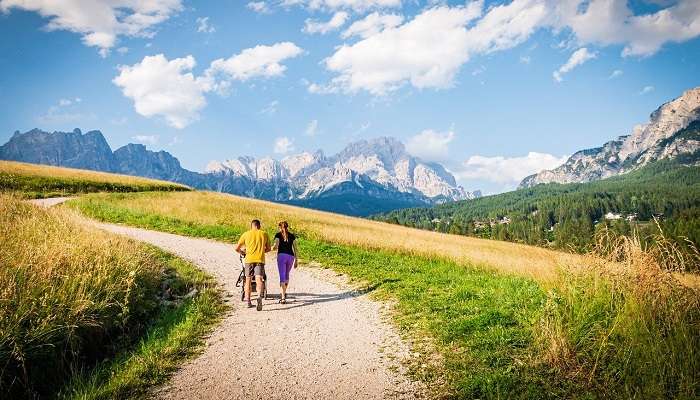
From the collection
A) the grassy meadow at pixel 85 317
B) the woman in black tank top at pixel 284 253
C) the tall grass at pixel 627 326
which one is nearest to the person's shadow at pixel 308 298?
the woman in black tank top at pixel 284 253

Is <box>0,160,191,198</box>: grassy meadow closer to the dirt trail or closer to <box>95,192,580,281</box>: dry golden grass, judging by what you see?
<box>95,192,580,281</box>: dry golden grass

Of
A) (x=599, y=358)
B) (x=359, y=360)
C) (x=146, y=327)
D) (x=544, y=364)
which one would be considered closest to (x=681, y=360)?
(x=599, y=358)

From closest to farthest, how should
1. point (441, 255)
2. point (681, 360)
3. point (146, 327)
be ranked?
point (681, 360)
point (146, 327)
point (441, 255)

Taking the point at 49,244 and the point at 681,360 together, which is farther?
the point at 49,244

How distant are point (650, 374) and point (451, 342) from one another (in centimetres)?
336

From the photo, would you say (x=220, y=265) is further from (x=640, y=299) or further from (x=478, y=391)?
(x=640, y=299)

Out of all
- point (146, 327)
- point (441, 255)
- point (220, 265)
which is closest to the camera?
point (146, 327)

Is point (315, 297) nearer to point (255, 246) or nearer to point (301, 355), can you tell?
point (255, 246)

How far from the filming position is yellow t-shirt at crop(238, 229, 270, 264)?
12.0 meters

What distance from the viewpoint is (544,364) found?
695cm

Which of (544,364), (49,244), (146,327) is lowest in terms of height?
(146,327)

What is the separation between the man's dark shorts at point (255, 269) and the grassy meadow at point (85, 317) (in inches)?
48.2

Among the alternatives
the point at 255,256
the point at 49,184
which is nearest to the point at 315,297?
the point at 255,256

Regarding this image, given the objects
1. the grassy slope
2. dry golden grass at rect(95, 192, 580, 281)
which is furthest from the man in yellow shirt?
dry golden grass at rect(95, 192, 580, 281)
